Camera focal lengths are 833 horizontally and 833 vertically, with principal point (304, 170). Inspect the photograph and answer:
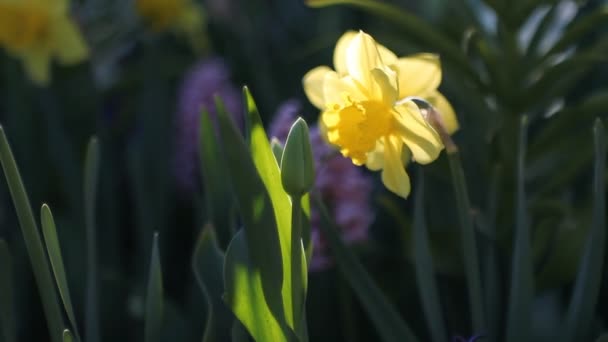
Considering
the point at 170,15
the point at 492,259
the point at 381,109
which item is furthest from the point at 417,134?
the point at 170,15

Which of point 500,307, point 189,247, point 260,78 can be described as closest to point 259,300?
point 500,307

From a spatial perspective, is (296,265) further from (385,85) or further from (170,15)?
(170,15)

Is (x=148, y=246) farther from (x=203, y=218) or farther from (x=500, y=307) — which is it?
(x=500, y=307)

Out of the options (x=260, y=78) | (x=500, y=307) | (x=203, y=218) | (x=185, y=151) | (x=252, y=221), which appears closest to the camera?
(x=252, y=221)

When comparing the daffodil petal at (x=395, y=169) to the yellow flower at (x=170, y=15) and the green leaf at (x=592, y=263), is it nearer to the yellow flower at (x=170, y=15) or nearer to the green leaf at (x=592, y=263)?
the green leaf at (x=592, y=263)

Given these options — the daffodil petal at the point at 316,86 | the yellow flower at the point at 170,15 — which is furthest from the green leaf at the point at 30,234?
the yellow flower at the point at 170,15
